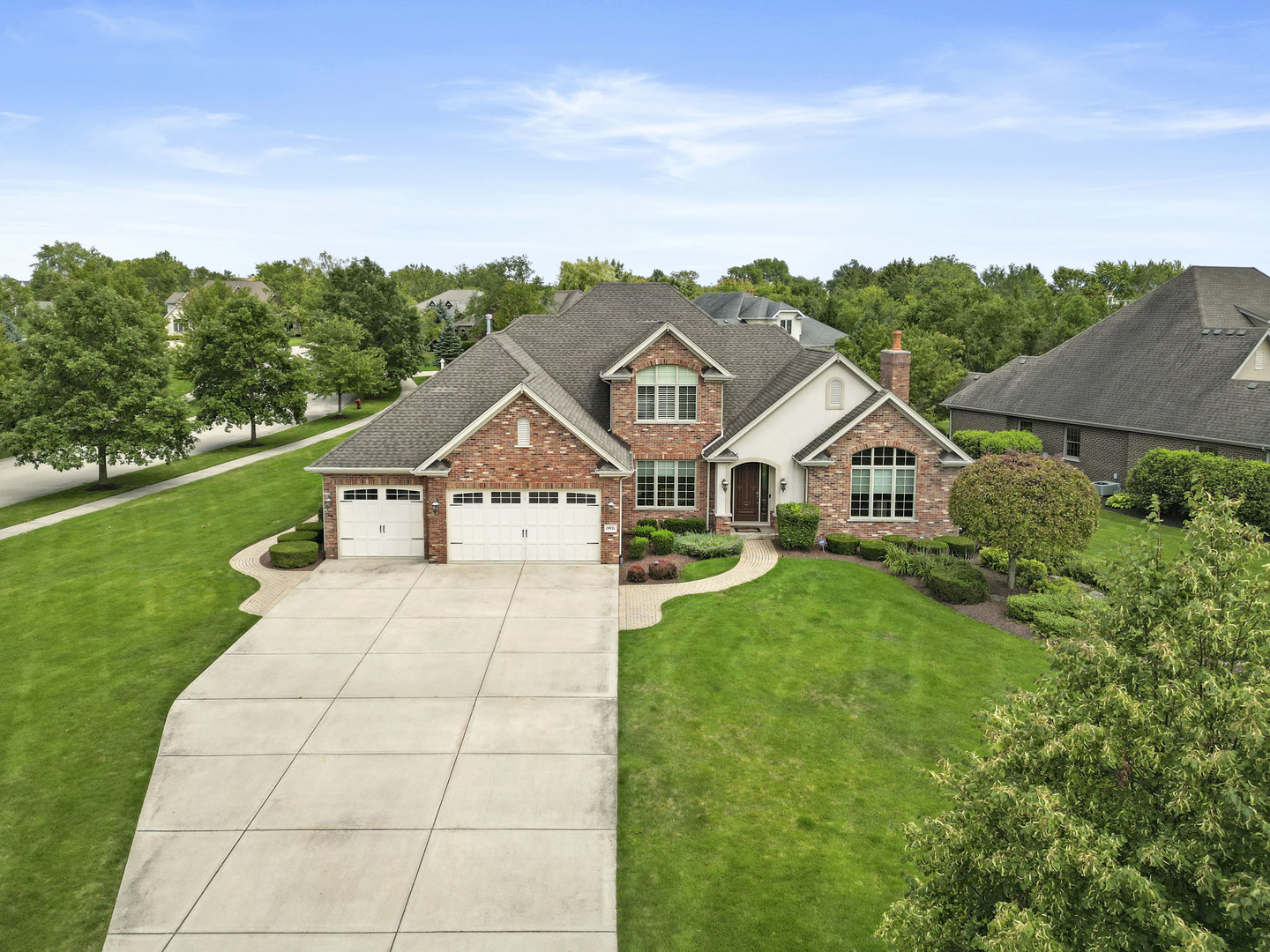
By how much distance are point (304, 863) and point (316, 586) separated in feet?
37.6

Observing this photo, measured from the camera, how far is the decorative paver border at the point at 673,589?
2033 centimetres

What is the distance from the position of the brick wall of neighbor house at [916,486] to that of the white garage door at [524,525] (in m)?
8.00

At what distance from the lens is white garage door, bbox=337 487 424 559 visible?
2384 centimetres

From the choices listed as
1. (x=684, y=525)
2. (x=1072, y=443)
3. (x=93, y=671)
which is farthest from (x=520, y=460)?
(x=1072, y=443)

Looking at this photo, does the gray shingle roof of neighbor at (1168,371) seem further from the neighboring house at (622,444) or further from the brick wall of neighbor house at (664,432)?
the brick wall of neighbor house at (664,432)

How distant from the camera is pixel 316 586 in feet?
70.2

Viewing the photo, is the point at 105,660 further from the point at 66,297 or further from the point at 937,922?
the point at 66,297

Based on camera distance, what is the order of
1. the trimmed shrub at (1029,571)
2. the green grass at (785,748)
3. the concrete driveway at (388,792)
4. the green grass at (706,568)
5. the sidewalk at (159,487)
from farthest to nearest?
the sidewalk at (159,487) → the green grass at (706,568) → the trimmed shrub at (1029,571) → the green grass at (785,748) → the concrete driveway at (388,792)

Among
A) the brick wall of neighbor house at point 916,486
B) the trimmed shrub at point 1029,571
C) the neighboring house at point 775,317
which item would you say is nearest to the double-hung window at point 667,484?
the brick wall of neighbor house at point 916,486

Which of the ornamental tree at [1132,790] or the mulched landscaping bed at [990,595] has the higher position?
the ornamental tree at [1132,790]

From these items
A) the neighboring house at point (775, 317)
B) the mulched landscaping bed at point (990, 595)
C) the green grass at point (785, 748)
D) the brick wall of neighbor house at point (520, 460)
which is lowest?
the green grass at point (785, 748)

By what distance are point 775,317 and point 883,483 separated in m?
44.3

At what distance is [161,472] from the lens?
41.2 metres

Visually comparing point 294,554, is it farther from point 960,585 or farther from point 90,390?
point 90,390
